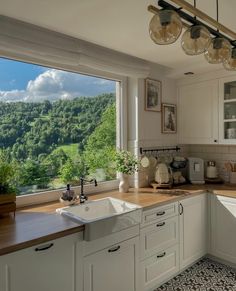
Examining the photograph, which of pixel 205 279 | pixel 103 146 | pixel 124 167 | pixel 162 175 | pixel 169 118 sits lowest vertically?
pixel 205 279

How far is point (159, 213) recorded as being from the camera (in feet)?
7.22

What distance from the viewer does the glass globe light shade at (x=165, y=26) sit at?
1061mm

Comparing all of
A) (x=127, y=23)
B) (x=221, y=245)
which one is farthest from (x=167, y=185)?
(x=127, y=23)

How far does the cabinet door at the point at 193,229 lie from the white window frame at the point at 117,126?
797 mm

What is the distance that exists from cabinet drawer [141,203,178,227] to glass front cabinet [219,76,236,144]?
3.39 feet

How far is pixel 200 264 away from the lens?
8.66 feet

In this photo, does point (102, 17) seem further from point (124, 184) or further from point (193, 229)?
point (193, 229)

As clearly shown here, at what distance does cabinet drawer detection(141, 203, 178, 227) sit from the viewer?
208 cm

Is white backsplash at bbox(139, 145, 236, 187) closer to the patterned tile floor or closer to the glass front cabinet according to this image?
the glass front cabinet

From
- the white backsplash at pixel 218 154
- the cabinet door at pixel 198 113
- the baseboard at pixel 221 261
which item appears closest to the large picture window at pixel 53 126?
the cabinet door at pixel 198 113

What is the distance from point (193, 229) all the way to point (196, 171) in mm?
777

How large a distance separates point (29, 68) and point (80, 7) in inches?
30.8

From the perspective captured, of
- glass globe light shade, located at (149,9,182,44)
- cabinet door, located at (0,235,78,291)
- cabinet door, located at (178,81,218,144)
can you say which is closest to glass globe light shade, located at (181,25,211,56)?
glass globe light shade, located at (149,9,182,44)

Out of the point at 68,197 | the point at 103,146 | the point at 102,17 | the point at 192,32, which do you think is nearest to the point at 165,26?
the point at 192,32
